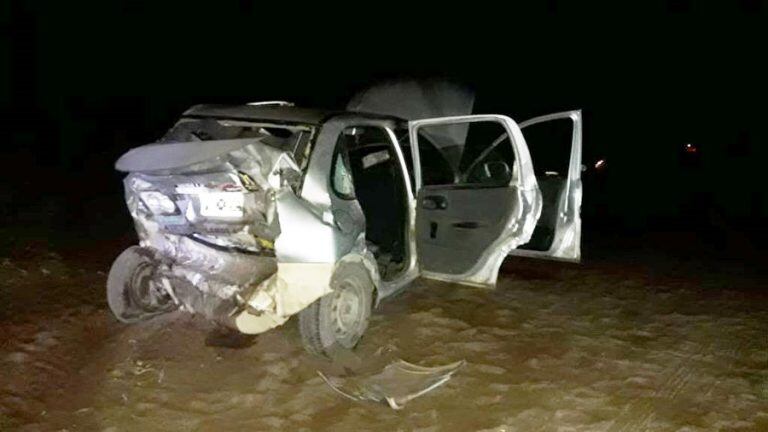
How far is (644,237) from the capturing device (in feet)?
34.9

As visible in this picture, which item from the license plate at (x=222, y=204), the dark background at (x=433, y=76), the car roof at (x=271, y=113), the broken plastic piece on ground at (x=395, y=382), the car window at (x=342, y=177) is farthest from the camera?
the dark background at (x=433, y=76)

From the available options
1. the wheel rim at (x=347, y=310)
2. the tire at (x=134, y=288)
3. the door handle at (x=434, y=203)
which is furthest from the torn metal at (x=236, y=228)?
the door handle at (x=434, y=203)

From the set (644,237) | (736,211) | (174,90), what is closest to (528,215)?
(644,237)

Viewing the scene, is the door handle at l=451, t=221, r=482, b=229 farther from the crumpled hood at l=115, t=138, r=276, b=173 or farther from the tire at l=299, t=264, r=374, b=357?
the crumpled hood at l=115, t=138, r=276, b=173

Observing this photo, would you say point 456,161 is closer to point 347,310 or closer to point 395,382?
point 347,310

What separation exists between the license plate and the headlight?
0.33 m

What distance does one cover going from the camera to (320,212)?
5.31 metres

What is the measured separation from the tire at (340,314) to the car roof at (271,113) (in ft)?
3.70

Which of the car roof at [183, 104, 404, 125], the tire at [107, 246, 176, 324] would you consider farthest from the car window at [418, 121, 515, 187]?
the tire at [107, 246, 176, 324]

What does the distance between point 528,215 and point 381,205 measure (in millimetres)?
1272

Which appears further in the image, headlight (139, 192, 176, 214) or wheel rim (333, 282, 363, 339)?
wheel rim (333, 282, 363, 339)

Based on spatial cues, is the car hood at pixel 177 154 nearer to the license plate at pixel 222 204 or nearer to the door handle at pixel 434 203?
the license plate at pixel 222 204

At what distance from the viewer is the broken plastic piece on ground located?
506 cm

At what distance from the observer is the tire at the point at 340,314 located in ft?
17.9
